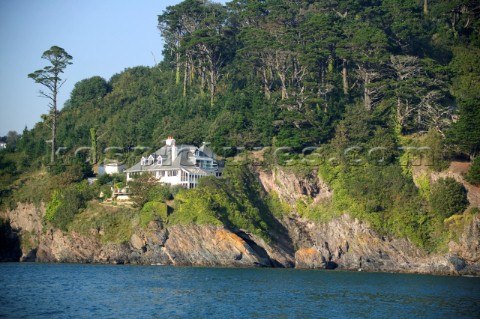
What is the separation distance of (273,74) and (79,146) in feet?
85.3

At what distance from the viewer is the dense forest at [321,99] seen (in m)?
81.4

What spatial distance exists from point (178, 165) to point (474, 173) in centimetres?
3004

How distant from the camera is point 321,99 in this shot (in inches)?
3575

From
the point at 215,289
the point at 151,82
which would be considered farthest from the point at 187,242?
the point at 151,82

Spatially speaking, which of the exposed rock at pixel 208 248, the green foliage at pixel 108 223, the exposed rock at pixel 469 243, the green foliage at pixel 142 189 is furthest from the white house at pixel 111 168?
the exposed rock at pixel 469 243

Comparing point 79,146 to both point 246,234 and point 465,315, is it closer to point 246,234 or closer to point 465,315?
point 246,234

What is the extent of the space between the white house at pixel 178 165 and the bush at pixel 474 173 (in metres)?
26.4

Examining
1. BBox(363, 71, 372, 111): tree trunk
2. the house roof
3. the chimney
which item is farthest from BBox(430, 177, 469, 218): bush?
the chimney

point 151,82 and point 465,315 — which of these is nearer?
point 465,315

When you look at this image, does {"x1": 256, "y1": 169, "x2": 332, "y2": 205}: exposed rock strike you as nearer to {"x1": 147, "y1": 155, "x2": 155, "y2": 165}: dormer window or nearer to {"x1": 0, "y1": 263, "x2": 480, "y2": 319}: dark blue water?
{"x1": 0, "y1": 263, "x2": 480, "y2": 319}: dark blue water

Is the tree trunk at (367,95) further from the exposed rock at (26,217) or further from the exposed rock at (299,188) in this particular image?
the exposed rock at (26,217)

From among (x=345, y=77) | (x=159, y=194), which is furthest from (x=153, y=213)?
(x=345, y=77)

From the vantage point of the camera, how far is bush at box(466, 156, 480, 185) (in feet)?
255

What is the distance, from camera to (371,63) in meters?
92.1
